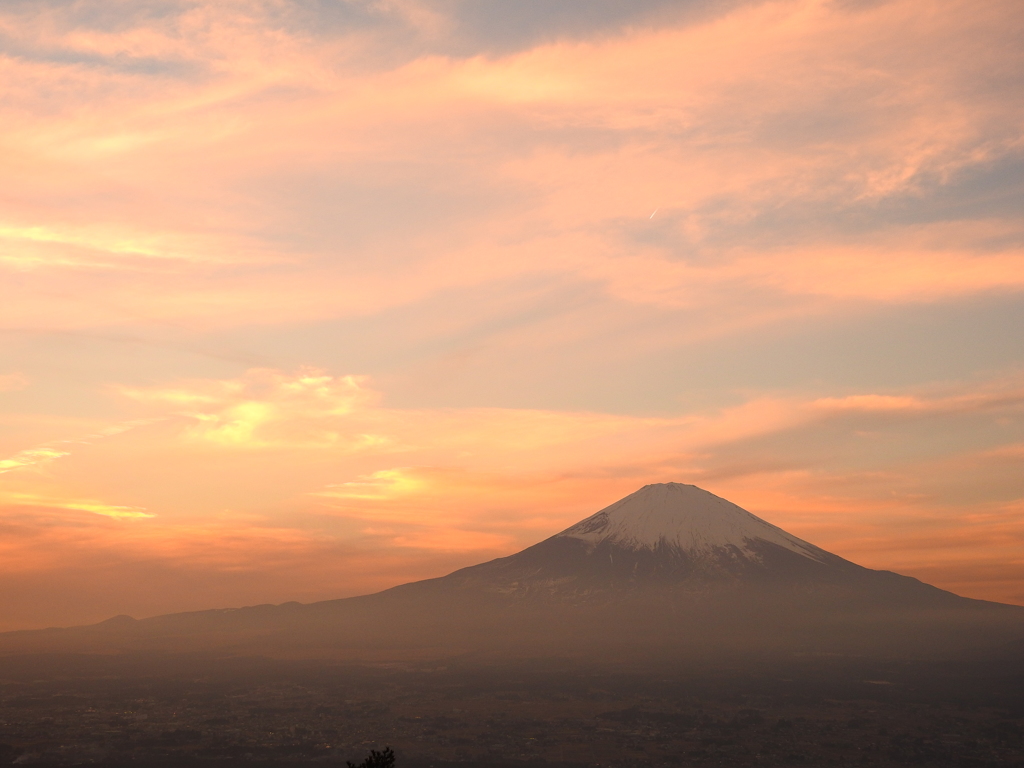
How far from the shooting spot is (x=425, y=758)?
200 m

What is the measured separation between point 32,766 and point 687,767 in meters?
140

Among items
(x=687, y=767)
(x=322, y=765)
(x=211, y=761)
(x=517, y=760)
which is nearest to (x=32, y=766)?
(x=211, y=761)

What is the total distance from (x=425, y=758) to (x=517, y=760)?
1999 centimetres

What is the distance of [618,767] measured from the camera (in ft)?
639

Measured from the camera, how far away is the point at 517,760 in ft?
650

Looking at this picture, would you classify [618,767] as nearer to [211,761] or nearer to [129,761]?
[211,761]

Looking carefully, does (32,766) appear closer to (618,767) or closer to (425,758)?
(425,758)

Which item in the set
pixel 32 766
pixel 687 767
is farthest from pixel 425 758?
pixel 32 766

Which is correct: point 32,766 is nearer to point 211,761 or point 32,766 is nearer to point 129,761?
point 129,761

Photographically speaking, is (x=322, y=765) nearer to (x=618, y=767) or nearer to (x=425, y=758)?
(x=425, y=758)

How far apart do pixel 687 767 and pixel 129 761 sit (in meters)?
121

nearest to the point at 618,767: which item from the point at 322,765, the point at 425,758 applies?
the point at 425,758

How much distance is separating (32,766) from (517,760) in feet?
338

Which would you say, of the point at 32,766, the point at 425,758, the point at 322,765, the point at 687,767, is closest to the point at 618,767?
the point at 687,767
